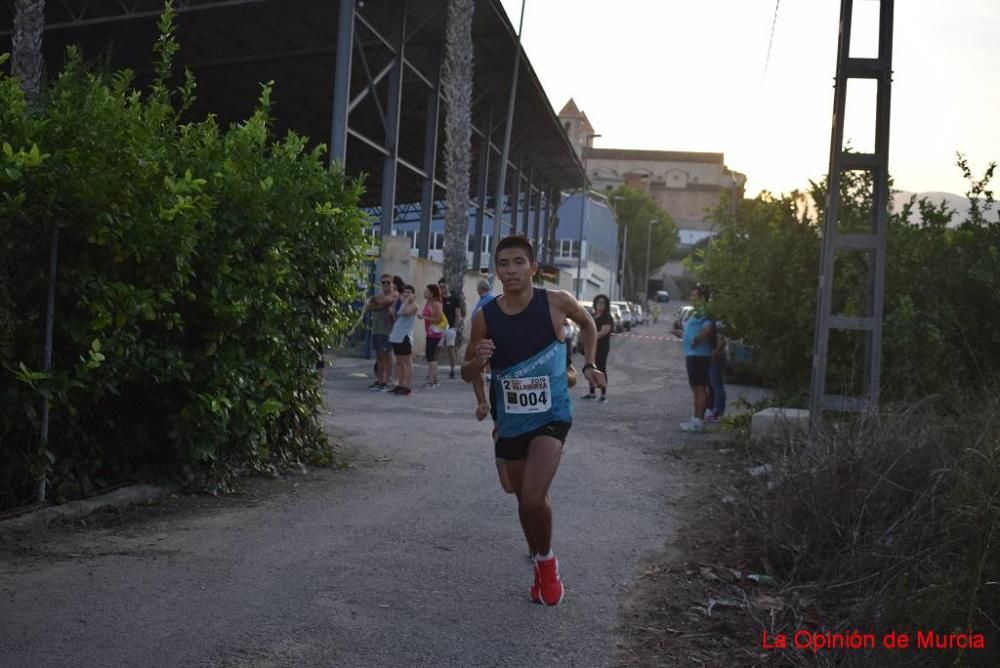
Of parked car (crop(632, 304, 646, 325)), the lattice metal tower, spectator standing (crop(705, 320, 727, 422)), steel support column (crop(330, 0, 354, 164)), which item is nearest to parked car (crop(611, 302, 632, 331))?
parked car (crop(632, 304, 646, 325))

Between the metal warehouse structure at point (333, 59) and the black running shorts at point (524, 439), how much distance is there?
1630 centimetres

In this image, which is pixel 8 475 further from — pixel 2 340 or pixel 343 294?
pixel 343 294

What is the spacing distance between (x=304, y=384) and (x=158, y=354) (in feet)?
7.13

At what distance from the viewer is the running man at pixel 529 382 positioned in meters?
5.48

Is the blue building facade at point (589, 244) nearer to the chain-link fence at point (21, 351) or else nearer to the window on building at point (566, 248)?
the window on building at point (566, 248)

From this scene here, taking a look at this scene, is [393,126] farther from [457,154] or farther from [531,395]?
[531,395]

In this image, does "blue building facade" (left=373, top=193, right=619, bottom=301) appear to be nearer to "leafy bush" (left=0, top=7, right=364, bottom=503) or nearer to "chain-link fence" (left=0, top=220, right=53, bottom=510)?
"leafy bush" (left=0, top=7, right=364, bottom=503)

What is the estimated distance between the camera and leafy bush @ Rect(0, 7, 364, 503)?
6164mm

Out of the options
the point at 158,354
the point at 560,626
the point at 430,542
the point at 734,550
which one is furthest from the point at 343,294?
the point at 560,626

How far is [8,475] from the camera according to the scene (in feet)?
21.1

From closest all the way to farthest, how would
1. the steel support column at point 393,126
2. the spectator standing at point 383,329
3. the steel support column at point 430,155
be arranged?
1. the spectator standing at point 383,329
2. the steel support column at point 393,126
3. the steel support column at point 430,155

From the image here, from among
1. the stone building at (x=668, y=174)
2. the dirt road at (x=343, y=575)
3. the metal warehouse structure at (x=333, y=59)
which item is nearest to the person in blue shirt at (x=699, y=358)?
the dirt road at (x=343, y=575)

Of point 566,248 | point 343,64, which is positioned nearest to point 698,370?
point 343,64

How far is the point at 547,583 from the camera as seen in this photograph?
5.44 metres
